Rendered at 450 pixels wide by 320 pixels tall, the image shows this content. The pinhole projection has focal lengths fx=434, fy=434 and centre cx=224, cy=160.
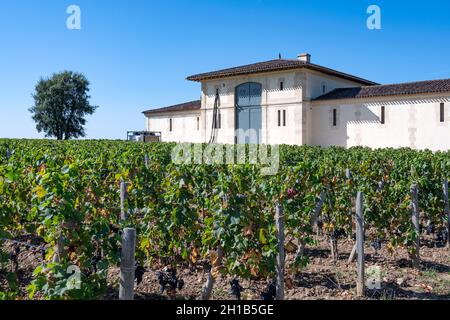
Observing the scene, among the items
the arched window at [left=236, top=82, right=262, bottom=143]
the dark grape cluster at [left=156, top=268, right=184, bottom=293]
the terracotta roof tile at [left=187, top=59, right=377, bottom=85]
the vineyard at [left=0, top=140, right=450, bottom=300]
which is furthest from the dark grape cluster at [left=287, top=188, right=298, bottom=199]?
the arched window at [left=236, top=82, right=262, bottom=143]

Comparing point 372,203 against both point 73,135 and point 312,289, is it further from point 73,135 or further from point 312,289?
point 73,135

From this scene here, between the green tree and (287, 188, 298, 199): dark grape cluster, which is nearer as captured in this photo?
(287, 188, 298, 199): dark grape cluster

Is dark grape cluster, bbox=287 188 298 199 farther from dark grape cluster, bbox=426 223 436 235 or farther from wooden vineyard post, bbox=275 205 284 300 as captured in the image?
dark grape cluster, bbox=426 223 436 235

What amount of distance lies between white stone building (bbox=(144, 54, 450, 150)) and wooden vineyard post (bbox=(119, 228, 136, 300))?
2381cm

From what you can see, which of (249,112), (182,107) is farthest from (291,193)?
(182,107)

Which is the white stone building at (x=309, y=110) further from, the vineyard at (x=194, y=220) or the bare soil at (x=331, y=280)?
the bare soil at (x=331, y=280)

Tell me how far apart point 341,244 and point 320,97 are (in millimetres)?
22453

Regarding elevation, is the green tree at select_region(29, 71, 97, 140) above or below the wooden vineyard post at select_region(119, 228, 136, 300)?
above

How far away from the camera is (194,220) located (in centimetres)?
555

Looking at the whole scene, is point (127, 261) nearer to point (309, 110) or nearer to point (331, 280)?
point (331, 280)

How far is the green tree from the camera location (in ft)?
171

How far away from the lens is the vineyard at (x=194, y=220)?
4.09m

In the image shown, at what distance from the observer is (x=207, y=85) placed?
3384 cm
